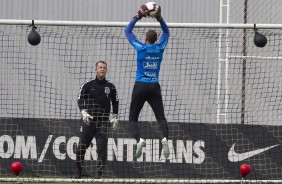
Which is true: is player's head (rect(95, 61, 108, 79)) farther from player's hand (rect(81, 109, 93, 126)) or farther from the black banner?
the black banner

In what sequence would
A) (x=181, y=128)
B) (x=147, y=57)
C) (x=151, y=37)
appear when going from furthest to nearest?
(x=181, y=128) < (x=151, y=37) < (x=147, y=57)

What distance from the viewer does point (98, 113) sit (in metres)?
17.4

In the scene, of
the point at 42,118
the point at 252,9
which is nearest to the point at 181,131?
the point at 42,118

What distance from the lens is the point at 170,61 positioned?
1891 cm

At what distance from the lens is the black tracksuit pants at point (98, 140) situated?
17.4m

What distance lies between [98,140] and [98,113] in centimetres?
46

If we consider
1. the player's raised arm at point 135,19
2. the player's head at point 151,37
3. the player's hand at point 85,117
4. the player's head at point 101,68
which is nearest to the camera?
the player's raised arm at point 135,19

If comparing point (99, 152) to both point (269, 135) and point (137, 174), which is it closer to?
point (137, 174)

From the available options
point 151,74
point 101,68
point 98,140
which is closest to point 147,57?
point 151,74

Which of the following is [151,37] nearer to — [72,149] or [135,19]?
[135,19]

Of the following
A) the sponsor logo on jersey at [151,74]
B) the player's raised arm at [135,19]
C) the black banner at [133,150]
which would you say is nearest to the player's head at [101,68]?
the black banner at [133,150]

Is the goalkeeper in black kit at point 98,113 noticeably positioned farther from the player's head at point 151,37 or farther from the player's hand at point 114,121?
the player's head at point 151,37

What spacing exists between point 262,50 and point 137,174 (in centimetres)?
360

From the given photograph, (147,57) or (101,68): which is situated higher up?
(147,57)
